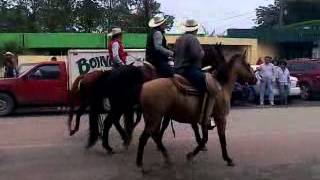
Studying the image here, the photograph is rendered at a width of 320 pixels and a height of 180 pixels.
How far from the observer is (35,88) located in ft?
61.2

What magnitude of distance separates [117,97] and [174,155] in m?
1.39

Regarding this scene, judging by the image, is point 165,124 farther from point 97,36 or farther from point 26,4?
point 26,4

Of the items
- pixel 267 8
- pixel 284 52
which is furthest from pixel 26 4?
pixel 267 8

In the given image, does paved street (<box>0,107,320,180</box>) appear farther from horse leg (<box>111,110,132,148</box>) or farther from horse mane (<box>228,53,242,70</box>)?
horse mane (<box>228,53,242,70</box>)

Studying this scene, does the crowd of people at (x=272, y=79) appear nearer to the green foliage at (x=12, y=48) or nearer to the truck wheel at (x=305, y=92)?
the truck wheel at (x=305, y=92)

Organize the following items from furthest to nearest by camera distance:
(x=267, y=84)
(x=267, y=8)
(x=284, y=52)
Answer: (x=267, y=8), (x=284, y=52), (x=267, y=84)

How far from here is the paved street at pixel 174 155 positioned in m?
8.91

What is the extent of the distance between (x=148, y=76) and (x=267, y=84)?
500 inches

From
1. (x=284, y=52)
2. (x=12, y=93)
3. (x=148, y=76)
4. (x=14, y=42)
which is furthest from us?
(x=284, y=52)

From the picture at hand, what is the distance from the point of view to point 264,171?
30.1ft

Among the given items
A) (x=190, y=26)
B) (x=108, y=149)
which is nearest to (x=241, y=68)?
(x=190, y=26)

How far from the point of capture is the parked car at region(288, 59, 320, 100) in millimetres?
24797

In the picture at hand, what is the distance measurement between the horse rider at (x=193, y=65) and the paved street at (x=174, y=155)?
1.02 m

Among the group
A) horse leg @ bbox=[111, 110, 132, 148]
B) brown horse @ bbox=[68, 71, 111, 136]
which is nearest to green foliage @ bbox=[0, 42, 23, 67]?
brown horse @ bbox=[68, 71, 111, 136]
